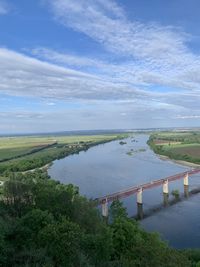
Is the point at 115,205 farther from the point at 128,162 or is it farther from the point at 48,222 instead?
the point at 128,162

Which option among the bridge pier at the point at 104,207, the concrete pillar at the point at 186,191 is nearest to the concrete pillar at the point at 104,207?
the bridge pier at the point at 104,207

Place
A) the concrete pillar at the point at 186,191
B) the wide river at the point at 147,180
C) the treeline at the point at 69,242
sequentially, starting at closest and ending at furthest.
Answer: the treeline at the point at 69,242 → the wide river at the point at 147,180 → the concrete pillar at the point at 186,191

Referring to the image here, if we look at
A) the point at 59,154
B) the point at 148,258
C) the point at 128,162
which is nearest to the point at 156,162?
the point at 128,162

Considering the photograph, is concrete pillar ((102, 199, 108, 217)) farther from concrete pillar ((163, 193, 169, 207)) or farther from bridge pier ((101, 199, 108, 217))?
concrete pillar ((163, 193, 169, 207))

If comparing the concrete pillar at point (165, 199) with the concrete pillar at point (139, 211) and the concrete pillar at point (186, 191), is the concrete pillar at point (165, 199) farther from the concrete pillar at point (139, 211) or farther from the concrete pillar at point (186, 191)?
the concrete pillar at point (139, 211)

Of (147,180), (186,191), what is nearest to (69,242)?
(186,191)

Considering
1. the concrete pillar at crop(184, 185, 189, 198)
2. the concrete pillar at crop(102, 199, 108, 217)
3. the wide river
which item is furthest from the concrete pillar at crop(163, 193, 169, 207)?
the concrete pillar at crop(102, 199, 108, 217)
